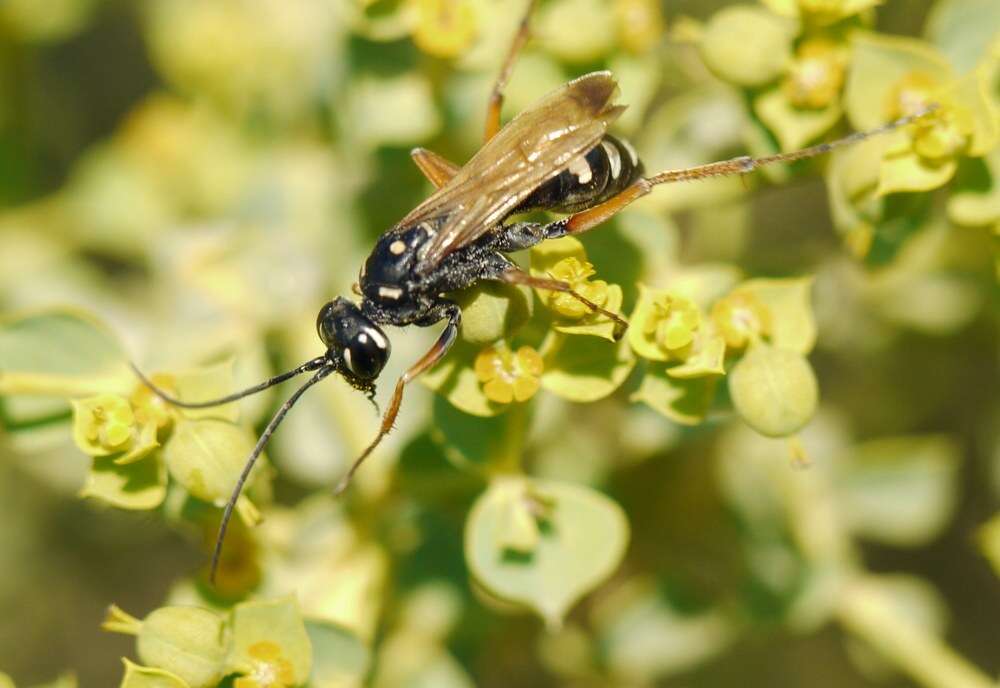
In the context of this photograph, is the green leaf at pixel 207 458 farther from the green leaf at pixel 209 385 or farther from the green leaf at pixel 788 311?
the green leaf at pixel 788 311

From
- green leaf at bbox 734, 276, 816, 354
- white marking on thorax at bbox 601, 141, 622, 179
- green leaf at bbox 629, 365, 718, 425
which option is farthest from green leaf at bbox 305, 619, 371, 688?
white marking on thorax at bbox 601, 141, 622, 179

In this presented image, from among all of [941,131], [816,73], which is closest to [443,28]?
[816,73]

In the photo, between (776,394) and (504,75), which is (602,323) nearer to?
(776,394)

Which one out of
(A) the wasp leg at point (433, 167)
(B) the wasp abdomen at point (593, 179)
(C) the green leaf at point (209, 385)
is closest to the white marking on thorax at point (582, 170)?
(B) the wasp abdomen at point (593, 179)

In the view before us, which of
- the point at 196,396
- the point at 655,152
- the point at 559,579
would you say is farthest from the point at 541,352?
the point at 655,152

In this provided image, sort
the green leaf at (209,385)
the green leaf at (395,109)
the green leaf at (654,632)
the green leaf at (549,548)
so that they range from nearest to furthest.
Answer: the green leaf at (209,385) < the green leaf at (549,548) < the green leaf at (395,109) < the green leaf at (654,632)
